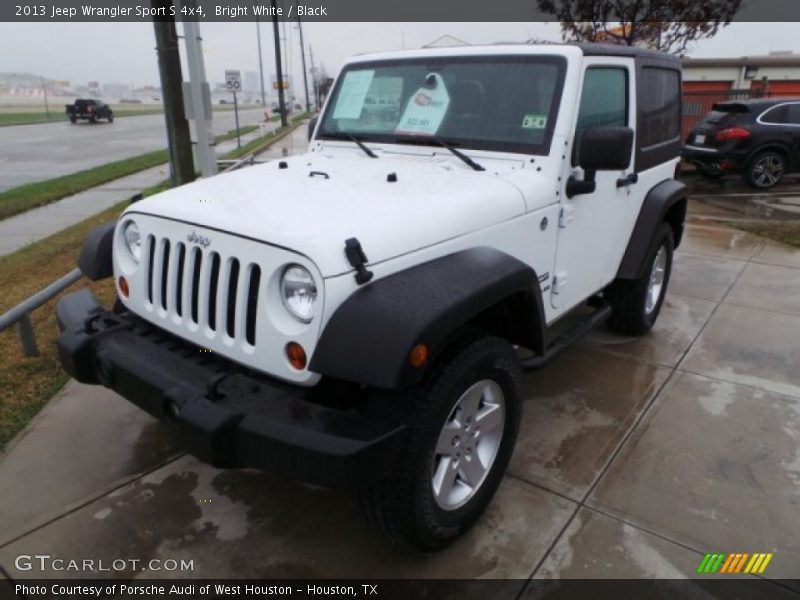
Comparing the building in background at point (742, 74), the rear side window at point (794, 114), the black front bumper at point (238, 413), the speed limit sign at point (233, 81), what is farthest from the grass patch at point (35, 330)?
the building in background at point (742, 74)

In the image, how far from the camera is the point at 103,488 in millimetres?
2980

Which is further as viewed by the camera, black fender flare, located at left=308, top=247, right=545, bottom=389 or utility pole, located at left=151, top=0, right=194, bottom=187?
utility pole, located at left=151, top=0, right=194, bottom=187

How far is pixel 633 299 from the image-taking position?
4402mm

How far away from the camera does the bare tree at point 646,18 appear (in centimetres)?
1409

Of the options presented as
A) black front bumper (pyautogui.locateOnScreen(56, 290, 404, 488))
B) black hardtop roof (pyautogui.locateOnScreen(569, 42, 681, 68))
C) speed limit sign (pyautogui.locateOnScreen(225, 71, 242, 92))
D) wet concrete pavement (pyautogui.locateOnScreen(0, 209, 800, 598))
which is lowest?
wet concrete pavement (pyautogui.locateOnScreen(0, 209, 800, 598))

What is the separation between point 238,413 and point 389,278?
2.27 ft

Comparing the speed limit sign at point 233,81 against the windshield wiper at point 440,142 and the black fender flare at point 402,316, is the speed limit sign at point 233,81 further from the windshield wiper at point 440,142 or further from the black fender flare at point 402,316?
the black fender flare at point 402,316

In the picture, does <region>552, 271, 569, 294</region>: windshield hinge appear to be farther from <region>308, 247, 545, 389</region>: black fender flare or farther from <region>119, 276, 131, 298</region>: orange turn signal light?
<region>119, 276, 131, 298</region>: orange turn signal light

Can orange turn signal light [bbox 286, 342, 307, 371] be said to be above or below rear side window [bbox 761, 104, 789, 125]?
below

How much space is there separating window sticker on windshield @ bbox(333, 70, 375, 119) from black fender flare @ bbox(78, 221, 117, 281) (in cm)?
153

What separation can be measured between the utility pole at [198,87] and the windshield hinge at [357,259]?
7083 mm

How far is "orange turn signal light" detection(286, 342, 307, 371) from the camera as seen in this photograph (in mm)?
2145

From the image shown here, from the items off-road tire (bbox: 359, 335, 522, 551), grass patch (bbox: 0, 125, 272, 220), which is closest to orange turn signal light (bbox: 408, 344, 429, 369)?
off-road tire (bbox: 359, 335, 522, 551)

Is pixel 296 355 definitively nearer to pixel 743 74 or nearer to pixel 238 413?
pixel 238 413
